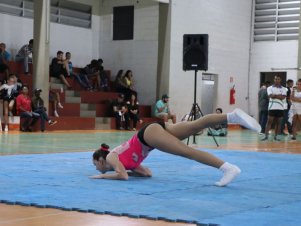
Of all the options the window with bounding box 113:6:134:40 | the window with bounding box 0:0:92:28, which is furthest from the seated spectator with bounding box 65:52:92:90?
the window with bounding box 113:6:134:40

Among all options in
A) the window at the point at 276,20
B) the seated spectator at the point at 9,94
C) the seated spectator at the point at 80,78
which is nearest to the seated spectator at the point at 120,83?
the seated spectator at the point at 80,78

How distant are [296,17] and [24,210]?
73.3 ft

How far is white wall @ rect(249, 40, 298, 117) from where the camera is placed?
25047 mm

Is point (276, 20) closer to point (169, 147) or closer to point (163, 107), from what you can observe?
point (163, 107)

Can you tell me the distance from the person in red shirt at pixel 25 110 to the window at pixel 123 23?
7287mm

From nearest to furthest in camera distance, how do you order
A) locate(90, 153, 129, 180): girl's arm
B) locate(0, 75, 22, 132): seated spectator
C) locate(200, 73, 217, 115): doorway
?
1. locate(90, 153, 129, 180): girl's arm
2. locate(0, 75, 22, 132): seated spectator
3. locate(200, 73, 217, 115): doorway

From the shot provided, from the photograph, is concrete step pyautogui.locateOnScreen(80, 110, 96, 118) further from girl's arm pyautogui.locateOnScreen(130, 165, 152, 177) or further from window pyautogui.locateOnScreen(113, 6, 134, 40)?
girl's arm pyautogui.locateOnScreen(130, 165, 152, 177)

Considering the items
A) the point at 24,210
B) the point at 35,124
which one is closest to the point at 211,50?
the point at 35,124

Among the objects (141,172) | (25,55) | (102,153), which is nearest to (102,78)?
(25,55)

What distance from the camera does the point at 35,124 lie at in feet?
56.3

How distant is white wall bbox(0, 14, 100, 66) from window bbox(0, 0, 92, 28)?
0.20 metres

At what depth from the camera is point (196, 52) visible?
13.4 meters

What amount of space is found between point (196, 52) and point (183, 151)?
26.0ft

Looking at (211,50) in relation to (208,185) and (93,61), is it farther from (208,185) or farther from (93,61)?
(208,185)
